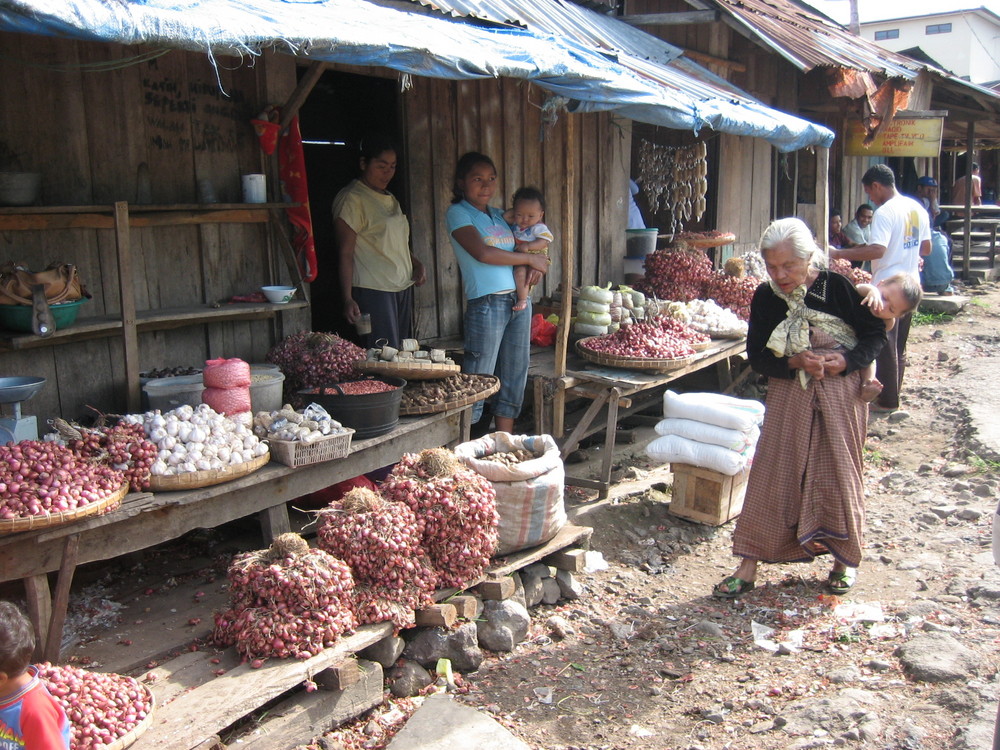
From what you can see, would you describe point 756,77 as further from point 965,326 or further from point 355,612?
point 355,612

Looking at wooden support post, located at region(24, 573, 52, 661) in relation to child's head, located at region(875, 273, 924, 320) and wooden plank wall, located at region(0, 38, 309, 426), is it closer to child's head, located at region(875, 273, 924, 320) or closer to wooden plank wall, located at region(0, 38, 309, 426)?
wooden plank wall, located at region(0, 38, 309, 426)

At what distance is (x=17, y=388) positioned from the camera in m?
3.91

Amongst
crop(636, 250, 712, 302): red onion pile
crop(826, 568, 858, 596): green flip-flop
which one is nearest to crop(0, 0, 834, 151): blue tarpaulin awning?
crop(636, 250, 712, 302): red onion pile

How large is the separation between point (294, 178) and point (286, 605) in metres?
3.00

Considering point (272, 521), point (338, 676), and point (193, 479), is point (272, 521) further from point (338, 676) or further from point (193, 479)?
point (338, 676)

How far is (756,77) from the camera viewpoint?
1152cm

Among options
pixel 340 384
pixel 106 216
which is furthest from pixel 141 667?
pixel 106 216

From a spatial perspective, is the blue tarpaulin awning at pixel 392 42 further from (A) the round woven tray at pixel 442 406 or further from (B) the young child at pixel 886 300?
(B) the young child at pixel 886 300

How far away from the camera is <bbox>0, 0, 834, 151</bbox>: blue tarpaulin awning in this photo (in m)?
3.06

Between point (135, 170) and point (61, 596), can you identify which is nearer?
point (61, 596)

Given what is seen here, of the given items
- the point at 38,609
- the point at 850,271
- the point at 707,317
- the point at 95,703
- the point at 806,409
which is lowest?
the point at 95,703

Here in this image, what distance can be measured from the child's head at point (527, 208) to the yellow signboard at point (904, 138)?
688 centimetres

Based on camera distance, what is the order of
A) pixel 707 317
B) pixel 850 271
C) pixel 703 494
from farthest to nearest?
pixel 850 271 → pixel 707 317 → pixel 703 494

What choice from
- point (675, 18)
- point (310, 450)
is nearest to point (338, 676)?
point (310, 450)
